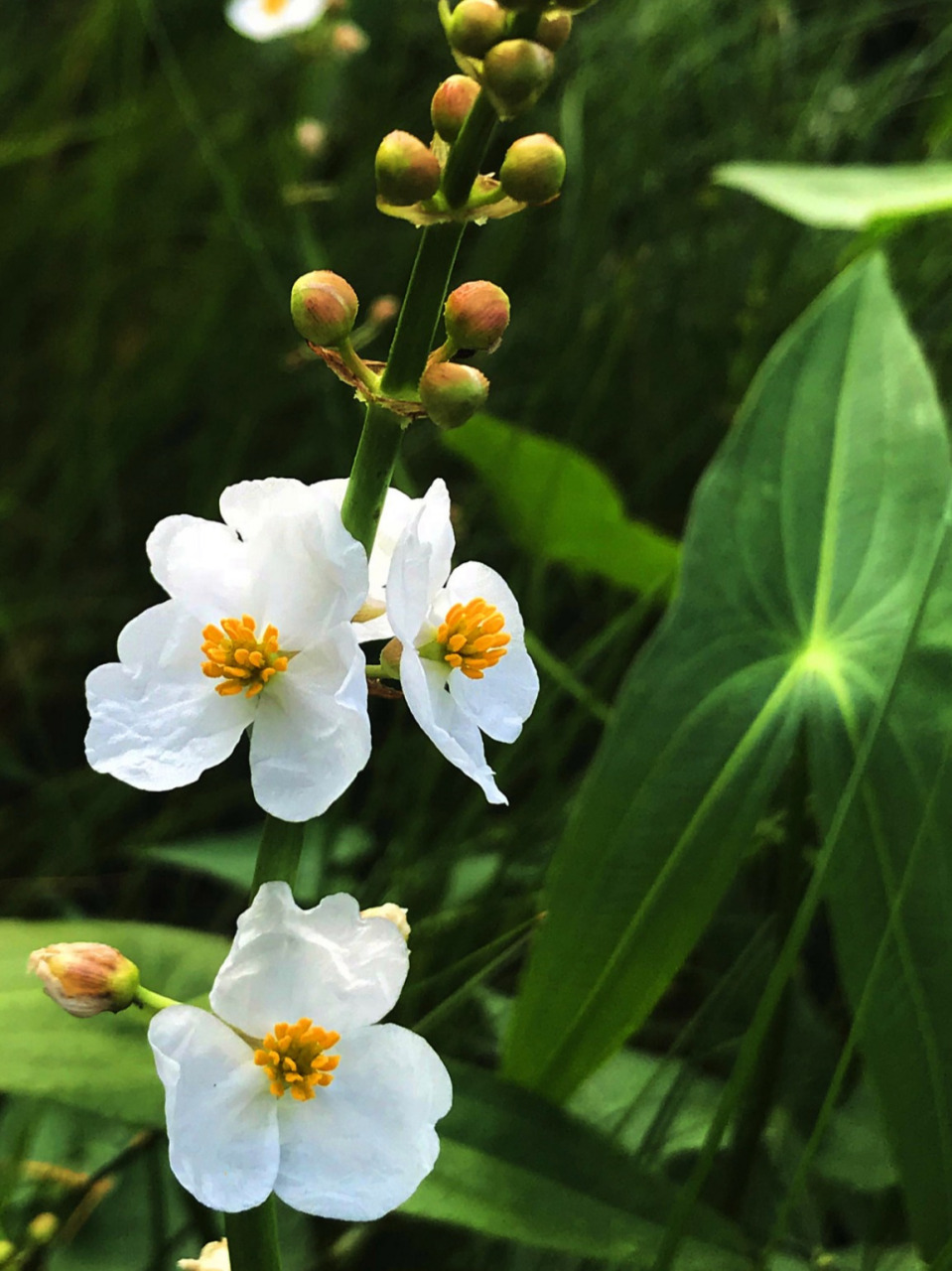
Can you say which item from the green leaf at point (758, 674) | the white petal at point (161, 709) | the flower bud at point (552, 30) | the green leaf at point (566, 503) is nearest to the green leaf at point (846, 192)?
the green leaf at point (758, 674)

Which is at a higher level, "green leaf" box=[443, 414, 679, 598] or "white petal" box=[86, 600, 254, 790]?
"green leaf" box=[443, 414, 679, 598]

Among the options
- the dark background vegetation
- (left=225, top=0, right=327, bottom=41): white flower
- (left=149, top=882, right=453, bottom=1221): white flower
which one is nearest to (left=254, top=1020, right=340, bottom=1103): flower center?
(left=149, top=882, right=453, bottom=1221): white flower

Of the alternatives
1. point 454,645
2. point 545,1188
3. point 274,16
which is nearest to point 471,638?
point 454,645

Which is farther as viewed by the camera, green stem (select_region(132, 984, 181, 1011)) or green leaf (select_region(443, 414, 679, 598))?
green leaf (select_region(443, 414, 679, 598))

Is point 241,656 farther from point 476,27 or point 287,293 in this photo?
point 287,293

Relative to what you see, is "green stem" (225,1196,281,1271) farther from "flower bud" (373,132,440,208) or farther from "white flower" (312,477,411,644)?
"flower bud" (373,132,440,208)

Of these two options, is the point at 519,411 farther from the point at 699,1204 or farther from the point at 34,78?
the point at 699,1204

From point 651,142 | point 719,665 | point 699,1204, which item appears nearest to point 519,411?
point 651,142
